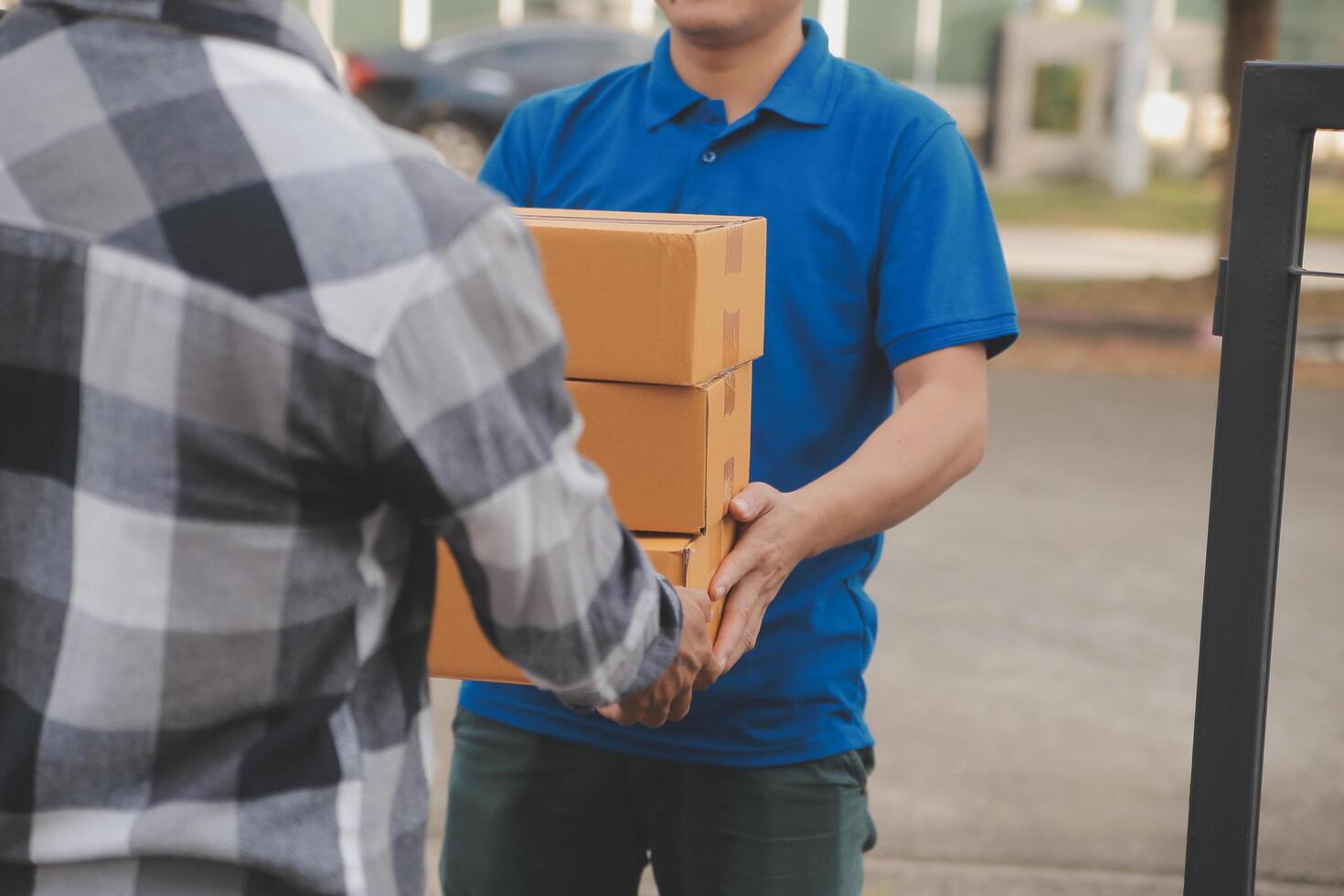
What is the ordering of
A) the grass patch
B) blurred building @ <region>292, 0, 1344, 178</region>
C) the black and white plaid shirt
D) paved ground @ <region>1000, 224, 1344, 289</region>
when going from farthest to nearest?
blurred building @ <region>292, 0, 1344, 178</region>, the grass patch, paved ground @ <region>1000, 224, 1344, 289</region>, the black and white plaid shirt

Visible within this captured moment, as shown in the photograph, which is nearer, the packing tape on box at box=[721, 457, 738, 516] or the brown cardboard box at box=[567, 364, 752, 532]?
the brown cardboard box at box=[567, 364, 752, 532]

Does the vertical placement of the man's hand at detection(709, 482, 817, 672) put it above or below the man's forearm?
below

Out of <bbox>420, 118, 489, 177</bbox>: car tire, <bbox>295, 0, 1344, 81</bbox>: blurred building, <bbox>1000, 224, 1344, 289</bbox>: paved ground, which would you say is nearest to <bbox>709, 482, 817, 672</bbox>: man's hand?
<bbox>1000, 224, 1344, 289</bbox>: paved ground

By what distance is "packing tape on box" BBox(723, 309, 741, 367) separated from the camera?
1.80 m

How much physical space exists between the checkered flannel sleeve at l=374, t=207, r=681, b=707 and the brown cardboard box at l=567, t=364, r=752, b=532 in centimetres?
46

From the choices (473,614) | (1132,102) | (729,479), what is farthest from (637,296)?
(1132,102)

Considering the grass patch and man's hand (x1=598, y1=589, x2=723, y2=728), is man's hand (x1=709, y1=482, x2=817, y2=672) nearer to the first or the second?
man's hand (x1=598, y1=589, x2=723, y2=728)

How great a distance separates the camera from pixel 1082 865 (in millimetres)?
3695

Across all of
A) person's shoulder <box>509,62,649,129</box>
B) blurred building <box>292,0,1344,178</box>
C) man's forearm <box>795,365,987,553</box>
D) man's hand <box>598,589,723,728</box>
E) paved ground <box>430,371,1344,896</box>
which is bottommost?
paved ground <box>430,371,1344,896</box>

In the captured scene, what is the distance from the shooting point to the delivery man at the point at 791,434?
6.60 feet

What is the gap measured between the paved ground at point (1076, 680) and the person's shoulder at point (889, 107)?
2051mm

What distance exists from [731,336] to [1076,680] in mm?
3186

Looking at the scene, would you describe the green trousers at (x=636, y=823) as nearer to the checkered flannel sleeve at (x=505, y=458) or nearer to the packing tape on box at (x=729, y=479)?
the packing tape on box at (x=729, y=479)

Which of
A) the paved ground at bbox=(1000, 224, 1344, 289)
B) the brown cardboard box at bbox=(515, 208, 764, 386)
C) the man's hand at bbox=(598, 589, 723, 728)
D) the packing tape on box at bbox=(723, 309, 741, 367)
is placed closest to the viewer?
the man's hand at bbox=(598, 589, 723, 728)
